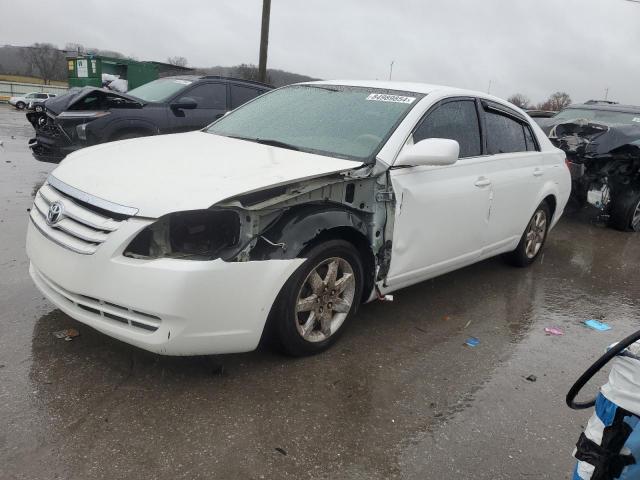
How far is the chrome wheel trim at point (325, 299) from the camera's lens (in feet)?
10.4

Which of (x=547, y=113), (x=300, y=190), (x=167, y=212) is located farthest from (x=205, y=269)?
(x=547, y=113)

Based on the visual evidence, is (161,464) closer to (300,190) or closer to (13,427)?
(13,427)

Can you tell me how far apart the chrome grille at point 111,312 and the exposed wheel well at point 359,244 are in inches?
34.6

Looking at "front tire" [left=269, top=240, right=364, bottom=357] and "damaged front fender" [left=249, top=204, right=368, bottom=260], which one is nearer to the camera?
"damaged front fender" [left=249, top=204, right=368, bottom=260]

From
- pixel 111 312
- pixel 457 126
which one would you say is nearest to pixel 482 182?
pixel 457 126

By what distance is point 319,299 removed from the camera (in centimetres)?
324

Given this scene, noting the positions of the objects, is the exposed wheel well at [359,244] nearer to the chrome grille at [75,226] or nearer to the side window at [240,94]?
the chrome grille at [75,226]

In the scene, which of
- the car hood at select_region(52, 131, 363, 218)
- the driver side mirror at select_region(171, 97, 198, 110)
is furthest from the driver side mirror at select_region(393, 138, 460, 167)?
the driver side mirror at select_region(171, 97, 198, 110)

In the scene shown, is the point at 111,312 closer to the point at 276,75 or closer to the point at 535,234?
the point at 535,234

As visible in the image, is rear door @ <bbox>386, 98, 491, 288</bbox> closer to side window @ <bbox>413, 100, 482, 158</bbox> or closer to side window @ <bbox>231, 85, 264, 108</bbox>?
side window @ <bbox>413, 100, 482, 158</bbox>

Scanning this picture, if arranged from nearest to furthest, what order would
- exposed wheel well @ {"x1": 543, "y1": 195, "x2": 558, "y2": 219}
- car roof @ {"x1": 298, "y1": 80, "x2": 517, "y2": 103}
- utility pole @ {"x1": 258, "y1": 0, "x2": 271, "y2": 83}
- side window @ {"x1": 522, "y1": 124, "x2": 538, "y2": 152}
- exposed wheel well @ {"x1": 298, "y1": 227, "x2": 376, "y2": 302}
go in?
exposed wheel well @ {"x1": 298, "y1": 227, "x2": 376, "y2": 302} → car roof @ {"x1": 298, "y1": 80, "x2": 517, "y2": 103} → side window @ {"x1": 522, "y1": 124, "x2": 538, "y2": 152} → exposed wheel well @ {"x1": 543, "y1": 195, "x2": 558, "y2": 219} → utility pole @ {"x1": 258, "y1": 0, "x2": 271, "y2": 83}

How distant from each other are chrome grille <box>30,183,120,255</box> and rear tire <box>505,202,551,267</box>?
402 centimetres

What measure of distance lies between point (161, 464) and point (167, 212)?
1.13 metres

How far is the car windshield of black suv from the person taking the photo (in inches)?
356
